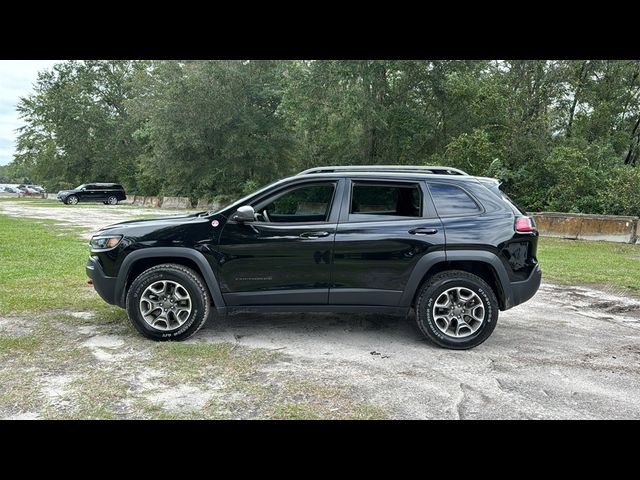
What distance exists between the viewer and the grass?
25.0 ft

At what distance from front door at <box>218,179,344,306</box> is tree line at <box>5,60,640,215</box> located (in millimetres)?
12220

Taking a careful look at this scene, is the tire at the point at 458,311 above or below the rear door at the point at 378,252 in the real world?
below

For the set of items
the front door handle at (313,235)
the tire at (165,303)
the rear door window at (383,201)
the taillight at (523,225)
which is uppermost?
the rear door window at (383,201)

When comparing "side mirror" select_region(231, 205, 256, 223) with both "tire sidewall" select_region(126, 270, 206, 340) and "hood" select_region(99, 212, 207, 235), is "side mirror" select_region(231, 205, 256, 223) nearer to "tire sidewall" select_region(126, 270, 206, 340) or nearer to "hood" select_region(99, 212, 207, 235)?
"hood" select_region(99, 212, 207, 235)

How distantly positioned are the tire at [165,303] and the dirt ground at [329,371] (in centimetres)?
17

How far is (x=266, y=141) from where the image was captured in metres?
26.2

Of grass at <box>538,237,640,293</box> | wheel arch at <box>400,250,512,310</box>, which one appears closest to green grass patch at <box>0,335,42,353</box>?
wheel arch at <box>400,250,512,310</box>

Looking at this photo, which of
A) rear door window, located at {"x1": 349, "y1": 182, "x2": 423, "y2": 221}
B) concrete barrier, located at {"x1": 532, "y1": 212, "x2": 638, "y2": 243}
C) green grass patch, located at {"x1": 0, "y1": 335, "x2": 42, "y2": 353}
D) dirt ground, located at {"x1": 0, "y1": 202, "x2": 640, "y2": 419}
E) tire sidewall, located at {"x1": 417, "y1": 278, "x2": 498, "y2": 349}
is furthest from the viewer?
concrete barrier, located at {"x1": 532, "y1": 212, "x2": 638, "y2": 243}

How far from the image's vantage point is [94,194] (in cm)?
3503

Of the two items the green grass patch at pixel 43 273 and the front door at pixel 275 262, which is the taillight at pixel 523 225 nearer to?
the front door at pixel 275 262

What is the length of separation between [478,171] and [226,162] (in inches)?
594

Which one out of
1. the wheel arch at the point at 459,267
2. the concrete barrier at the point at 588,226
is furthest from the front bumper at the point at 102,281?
the concrete barrier at the point at 588,226

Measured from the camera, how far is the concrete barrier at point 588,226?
12102 millimetres
